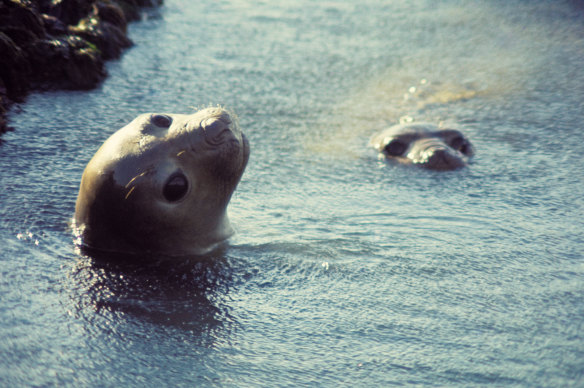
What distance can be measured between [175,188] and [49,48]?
308 cm

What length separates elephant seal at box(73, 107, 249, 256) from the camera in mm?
3555

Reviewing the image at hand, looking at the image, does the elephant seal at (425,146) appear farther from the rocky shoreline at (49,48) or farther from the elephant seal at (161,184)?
the rocky shoreline at (49,48)

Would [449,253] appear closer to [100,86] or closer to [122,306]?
[122,306]

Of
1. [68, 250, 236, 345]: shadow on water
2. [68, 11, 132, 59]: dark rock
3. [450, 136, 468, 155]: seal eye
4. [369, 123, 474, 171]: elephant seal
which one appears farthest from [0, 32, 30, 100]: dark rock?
[450, 136, 468, 155]: seal eye

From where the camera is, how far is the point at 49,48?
6035mm

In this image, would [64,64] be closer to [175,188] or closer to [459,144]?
[175,188]

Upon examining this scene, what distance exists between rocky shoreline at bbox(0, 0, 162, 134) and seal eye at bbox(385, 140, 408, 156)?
8.90ft

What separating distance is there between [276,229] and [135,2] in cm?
574

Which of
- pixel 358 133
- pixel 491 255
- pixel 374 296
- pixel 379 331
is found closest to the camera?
pixel 379 331

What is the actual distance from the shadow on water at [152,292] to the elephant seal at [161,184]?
113mm

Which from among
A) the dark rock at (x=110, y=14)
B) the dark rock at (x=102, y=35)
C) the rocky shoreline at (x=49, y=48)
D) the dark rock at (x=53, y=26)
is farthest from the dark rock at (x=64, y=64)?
the dark rock at (x=110, y=14)

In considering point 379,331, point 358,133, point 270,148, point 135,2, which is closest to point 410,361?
point 379,331

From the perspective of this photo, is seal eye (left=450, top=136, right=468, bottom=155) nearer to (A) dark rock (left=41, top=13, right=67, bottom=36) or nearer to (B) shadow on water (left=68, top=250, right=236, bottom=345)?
(B) shadow on water (left=68, top=250, right=236, bottom=345)

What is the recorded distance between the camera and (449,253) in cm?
381
